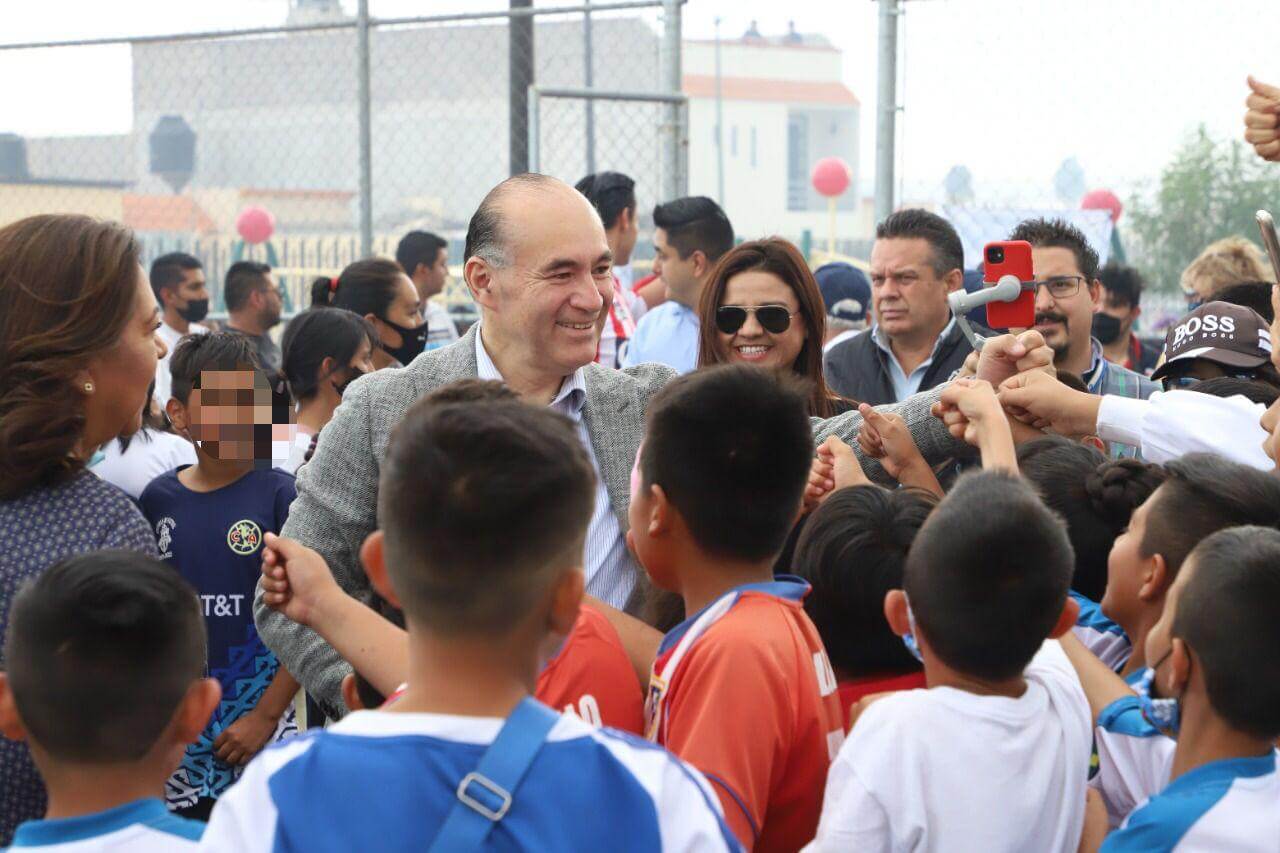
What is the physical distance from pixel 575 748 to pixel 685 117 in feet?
17.0

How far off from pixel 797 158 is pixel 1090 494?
51.7 metres

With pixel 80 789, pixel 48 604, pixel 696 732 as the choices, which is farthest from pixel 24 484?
pixel 696 732

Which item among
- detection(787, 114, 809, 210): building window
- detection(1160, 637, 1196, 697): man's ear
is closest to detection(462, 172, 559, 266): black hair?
detection(1160, 637, 1196, 697): man's ear

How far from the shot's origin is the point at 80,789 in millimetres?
1848

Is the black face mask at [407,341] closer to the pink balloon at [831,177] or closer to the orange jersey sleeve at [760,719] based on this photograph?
the orange jersey sleeve at [760,719]

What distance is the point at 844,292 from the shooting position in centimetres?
733

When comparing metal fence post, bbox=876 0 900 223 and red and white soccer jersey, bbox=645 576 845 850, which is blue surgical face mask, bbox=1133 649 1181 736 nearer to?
red and white soccer jersey, bbox=645 576 845 850

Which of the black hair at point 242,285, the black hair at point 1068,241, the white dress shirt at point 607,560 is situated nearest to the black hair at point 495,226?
the white dress shirt at point 607,560

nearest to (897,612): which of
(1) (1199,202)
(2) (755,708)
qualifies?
(2) (755,708)

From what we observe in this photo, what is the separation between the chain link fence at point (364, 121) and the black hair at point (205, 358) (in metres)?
2.61

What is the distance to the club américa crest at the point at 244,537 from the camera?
355cm

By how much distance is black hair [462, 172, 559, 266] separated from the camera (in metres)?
3.12

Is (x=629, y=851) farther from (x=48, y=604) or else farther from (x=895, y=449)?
(x=895, y=449)

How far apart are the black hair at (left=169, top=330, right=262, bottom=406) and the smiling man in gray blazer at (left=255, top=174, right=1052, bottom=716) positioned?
1.04 metres
